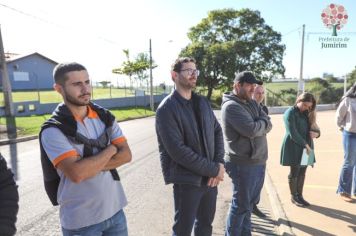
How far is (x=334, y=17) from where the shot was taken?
23.9m

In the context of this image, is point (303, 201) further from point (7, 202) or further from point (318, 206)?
point (7, 202)

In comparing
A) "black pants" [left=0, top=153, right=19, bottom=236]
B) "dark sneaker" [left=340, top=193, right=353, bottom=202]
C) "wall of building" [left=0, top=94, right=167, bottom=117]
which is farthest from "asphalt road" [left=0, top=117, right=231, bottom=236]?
"wall of building" [left=0, top=94, right=167, bottom=117]

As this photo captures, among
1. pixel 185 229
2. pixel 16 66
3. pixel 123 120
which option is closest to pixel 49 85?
pixel 16 66

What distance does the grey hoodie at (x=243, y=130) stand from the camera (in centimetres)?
358

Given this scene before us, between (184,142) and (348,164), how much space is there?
3.24 metres

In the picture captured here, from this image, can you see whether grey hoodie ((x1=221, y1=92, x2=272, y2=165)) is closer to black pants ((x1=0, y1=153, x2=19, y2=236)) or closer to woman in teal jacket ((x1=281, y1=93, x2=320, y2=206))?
woman in teal jacket ((x1=281, y1=93, x2=320, y2=206))

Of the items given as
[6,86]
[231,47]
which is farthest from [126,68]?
[6,86]

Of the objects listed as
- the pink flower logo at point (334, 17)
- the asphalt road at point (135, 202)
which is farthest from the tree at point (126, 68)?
the asphalt road at point (135, 202)

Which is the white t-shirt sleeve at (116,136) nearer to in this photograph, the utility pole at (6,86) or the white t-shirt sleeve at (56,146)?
the white t-shirt sleeve at (56,146)

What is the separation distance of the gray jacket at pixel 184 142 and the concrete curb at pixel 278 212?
1.68m

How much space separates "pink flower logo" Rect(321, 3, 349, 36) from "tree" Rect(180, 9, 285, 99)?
12.5 m

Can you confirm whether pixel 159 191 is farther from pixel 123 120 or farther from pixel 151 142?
pixel 123 120

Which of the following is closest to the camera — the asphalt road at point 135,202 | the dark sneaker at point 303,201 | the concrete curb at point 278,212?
the concrete curb at point 278,212

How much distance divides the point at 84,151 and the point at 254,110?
210cm
